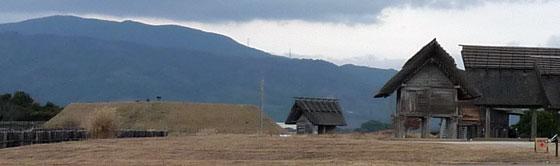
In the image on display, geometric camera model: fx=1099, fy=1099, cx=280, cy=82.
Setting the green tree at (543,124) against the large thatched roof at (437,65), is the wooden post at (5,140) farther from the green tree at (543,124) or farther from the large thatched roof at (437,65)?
the green tree at (543,124)

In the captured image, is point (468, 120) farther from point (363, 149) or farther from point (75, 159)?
point (75, 159)

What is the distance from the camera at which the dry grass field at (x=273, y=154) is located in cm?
3725

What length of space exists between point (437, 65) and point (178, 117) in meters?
46.3

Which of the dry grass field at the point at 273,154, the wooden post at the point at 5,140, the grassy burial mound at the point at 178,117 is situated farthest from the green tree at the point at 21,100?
the dry grass field at the point at 273,154

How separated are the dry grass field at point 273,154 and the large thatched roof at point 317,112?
48.0m

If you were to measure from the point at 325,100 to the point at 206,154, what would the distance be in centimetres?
5986

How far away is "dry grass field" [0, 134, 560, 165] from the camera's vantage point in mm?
37250

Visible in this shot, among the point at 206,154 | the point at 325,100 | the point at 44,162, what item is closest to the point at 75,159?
the point at 44,162

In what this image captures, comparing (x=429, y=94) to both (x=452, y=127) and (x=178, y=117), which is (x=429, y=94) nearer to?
(x=452, y=127)

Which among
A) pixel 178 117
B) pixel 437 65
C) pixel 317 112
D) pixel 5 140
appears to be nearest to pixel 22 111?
pixel 178 117

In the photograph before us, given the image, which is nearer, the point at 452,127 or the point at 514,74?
the point at 452,127

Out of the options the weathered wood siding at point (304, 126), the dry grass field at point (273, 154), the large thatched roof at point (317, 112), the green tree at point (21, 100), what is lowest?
the dry grass field at point (273, 154)

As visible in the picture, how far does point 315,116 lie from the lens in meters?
97.0

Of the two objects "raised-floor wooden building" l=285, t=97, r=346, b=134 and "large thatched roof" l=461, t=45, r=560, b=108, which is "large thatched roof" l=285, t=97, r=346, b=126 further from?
"large thatched roof" l=461, t=45, r=560, b=108
